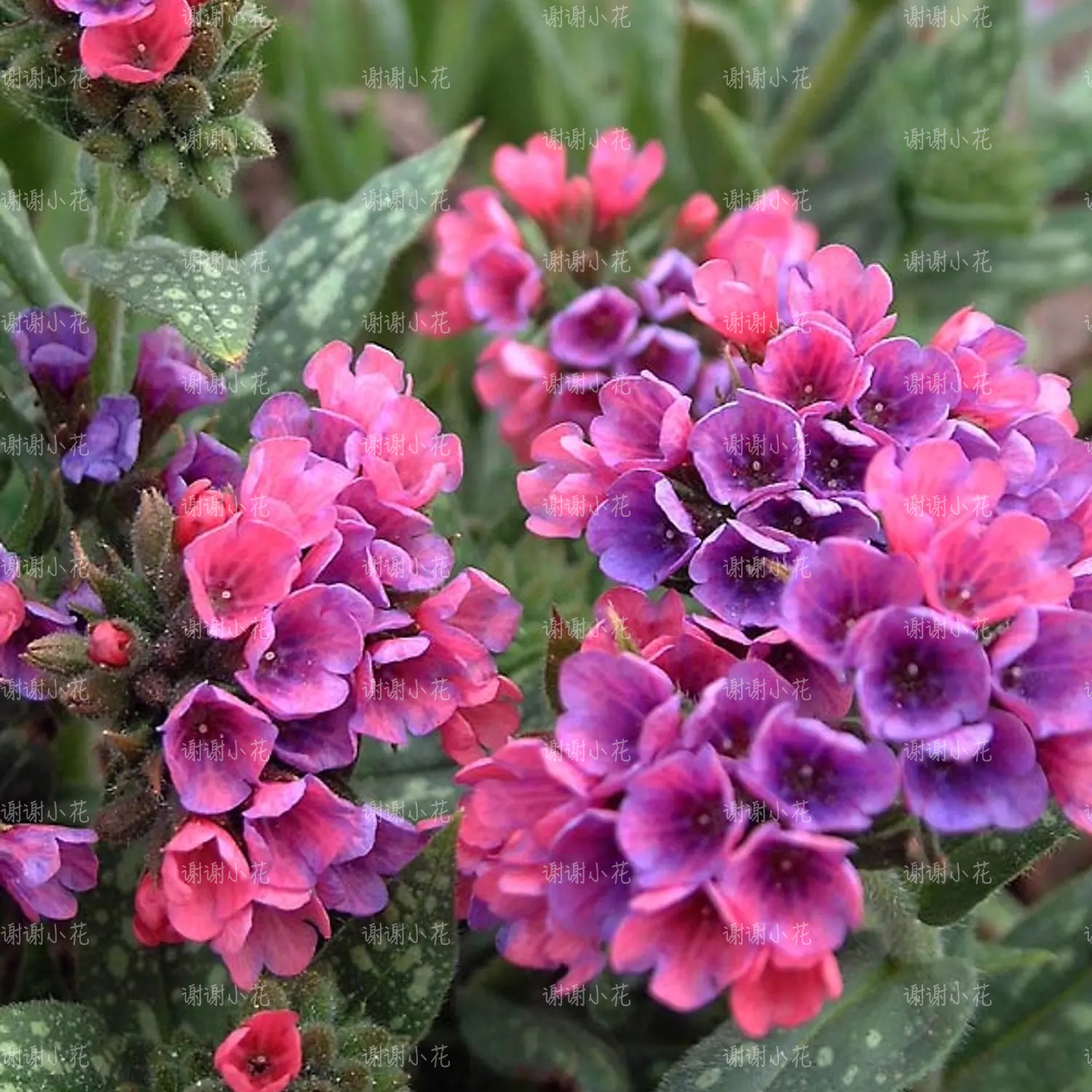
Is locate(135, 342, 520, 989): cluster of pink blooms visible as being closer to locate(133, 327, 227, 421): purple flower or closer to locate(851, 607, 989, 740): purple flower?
locate(133, 327, 227, 421): purple flower

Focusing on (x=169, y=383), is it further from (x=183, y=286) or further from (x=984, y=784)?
(x=984, y=784)

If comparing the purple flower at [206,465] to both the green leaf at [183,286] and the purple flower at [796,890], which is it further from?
the purple flower at [796,890]

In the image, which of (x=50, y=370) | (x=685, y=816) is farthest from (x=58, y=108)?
(x=685, y=816)

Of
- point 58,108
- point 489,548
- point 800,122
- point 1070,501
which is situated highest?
point 58,108

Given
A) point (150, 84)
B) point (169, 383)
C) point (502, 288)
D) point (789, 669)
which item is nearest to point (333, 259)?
point (502, 288)

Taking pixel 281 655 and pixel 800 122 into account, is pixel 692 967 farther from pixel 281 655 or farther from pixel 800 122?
pixel 800 122

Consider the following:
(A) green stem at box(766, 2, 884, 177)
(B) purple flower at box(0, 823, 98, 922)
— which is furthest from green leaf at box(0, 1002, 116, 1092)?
(A) green stem at box(766, 2, 884, 177)
